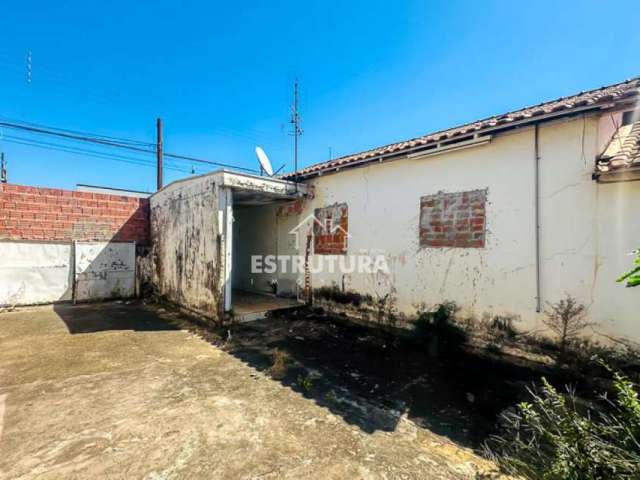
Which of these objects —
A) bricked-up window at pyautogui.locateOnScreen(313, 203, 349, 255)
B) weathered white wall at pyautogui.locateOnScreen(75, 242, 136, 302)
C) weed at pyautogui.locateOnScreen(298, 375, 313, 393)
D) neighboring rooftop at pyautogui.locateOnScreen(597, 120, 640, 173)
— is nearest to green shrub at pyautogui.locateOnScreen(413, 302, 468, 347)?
weed at pyautogui.locateOnScreen(298, 375, 313, 393)

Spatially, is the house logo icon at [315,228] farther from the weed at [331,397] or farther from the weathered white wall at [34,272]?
the weathered white wall at [34,272]

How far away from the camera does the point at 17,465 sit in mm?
2293

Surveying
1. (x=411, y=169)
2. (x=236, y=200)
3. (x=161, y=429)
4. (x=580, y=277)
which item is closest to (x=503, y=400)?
(x=580, y=277)

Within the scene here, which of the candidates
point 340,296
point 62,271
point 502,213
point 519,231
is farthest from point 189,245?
point 519,231

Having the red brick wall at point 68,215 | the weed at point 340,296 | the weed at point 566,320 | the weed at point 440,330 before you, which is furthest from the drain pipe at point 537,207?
the red brick wall at point 68,215

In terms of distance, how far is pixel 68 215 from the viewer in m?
8.77

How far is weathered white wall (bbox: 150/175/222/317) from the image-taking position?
642 cm

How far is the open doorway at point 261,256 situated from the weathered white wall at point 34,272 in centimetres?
503

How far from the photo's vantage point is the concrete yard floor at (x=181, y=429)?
2279 millimetres

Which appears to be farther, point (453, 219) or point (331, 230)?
point (331, 230)

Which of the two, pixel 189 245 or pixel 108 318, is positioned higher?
pixel 189 245

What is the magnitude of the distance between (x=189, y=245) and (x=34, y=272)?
509 cm

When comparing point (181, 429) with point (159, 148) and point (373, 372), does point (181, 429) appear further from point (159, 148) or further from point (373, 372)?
point (159, 148)
